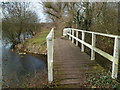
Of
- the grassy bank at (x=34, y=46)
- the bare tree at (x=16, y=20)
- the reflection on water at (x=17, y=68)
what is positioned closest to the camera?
the reflection on water at (x=17, y=68)

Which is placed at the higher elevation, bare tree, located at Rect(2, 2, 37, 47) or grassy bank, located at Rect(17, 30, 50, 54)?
bare tree, located at Rect(2, 2, 37, 47)

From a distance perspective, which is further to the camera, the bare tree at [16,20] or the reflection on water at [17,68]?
the bare tree at [16,20]

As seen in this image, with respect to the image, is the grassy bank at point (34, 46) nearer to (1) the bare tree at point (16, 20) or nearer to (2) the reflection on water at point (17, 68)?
(1) the bare tree at point (16, 20)

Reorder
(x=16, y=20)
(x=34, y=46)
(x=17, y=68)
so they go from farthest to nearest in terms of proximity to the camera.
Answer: (x=34, y=46) < (x=16, y=20) < (x=17, y=68)

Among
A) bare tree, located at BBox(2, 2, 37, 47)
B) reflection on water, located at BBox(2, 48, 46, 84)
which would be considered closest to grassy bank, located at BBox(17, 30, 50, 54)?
bare tree, located at BBox(2, 2, 37, 47)

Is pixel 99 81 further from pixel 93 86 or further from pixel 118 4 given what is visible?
pixel 118 4

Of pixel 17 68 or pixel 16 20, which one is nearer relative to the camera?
pixel 17 68

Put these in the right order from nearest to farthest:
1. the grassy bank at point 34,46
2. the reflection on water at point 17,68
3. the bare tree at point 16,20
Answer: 1. the reflection on water at point 17,68
2. the bare tree at point 16,20
3. the grassy bank at point 34,46

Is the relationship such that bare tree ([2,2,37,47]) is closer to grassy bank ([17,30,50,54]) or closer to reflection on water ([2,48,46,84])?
grassy bank ([17,30,50,54])

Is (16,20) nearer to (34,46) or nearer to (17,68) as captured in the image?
(34,46)

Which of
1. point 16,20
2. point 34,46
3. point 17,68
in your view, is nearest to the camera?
point 17,68

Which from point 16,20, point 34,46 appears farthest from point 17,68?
point 16,20

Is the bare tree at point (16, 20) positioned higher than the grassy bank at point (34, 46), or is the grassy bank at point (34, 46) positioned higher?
the bare tree at point (16, 20)

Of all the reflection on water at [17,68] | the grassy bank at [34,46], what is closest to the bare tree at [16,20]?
the grassy bank at [34,46]
